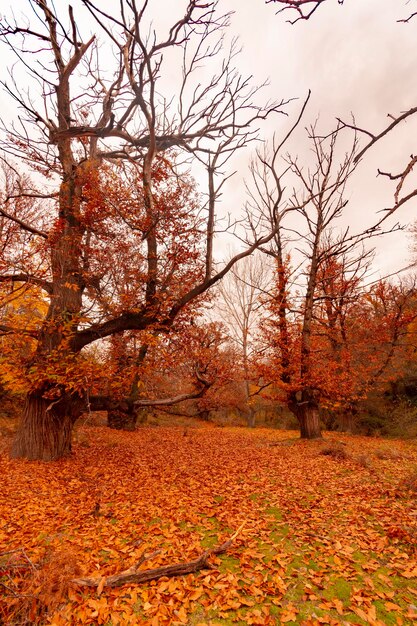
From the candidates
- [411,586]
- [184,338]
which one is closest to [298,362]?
[184,338]

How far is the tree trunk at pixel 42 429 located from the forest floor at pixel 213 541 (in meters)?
0.47

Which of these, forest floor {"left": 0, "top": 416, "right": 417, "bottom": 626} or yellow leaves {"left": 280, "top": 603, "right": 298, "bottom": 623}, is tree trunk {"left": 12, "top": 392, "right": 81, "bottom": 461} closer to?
forest floor {"left": 0, "top": 416, "right": 417, "bottom": 626}

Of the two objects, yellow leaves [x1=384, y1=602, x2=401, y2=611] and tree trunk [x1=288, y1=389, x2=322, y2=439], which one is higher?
tree trunk [x1=288, y1=389, x2=322, y2=439]

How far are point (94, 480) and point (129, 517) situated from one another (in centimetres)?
221

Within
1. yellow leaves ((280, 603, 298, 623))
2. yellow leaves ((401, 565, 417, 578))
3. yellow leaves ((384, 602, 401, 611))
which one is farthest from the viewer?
yellow leaves ((401, 565, 417, 578))

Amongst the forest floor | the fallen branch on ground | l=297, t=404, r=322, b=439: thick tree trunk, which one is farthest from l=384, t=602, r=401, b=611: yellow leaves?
l=297, t=404, r=322, b=439: thick tree trunk

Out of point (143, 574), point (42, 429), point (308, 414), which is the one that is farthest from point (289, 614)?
point (308, 414)

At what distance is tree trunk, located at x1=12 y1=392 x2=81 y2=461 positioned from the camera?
8.07 meters

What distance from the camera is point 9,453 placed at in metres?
8.44

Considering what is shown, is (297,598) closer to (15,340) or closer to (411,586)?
(411,586)

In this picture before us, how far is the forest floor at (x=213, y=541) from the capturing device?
3.08 metres

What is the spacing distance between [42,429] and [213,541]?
5712 millimetres

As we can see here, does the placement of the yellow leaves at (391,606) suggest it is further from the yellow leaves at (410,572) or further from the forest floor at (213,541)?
the yellow leaves at (410,572)

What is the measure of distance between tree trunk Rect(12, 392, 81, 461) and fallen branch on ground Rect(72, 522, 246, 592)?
5121mm
